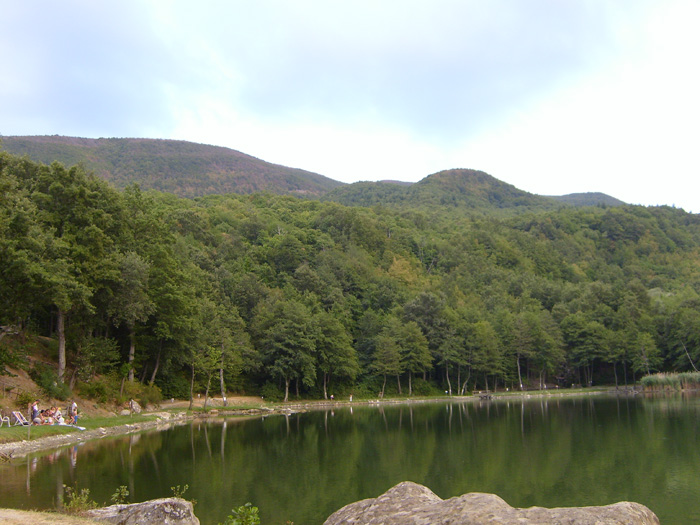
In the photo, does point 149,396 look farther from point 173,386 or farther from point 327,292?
point 327,292

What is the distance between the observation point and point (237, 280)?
253ft

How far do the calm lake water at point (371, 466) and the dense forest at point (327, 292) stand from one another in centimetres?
1132

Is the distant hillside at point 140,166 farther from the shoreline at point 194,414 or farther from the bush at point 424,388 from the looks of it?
the shoreline at point 194,414

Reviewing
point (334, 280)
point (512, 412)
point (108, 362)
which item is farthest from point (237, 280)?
point (512, 412)

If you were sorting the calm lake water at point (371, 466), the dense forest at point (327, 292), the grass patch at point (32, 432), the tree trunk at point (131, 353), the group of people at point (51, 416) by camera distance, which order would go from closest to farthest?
the calm lake water at point (371, 466) < the grass patch at point (32, 432) < the group of people at point (51, 416) < the dense forest at point (327, 292) < the tree trunk at point (131, 353)

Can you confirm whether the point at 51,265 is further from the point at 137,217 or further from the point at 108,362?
the point at 137,217

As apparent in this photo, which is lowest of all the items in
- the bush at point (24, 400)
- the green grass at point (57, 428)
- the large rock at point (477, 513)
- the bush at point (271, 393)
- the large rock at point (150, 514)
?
the bush at point (271, 393)

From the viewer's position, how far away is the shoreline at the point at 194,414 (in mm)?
24469

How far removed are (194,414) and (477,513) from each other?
42930mm

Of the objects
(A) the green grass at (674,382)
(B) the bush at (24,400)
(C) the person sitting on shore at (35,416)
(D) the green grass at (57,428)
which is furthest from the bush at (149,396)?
(A) the green grass at (674,382)

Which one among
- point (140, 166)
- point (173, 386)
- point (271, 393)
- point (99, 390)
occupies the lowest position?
point (271, 393)

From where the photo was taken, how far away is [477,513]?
7578 mm

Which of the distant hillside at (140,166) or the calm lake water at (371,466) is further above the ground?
the distant hillside at (140,166)

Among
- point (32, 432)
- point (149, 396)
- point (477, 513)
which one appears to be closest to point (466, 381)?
point (149, 396)
